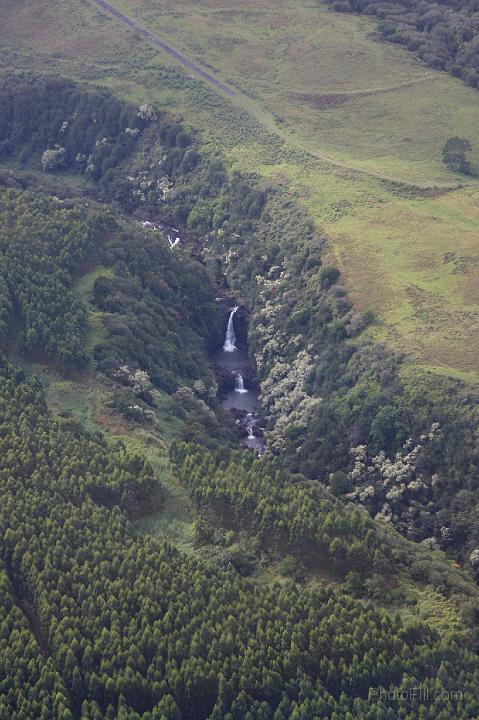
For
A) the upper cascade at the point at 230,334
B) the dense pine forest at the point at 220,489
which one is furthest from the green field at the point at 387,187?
the upper cascade at the point at 230,334

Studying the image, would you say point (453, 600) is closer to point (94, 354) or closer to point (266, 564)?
point (266, 564)

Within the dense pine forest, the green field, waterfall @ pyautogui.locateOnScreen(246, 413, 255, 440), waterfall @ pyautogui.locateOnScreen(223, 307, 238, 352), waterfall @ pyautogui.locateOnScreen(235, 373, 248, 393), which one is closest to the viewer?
the dense pine forest

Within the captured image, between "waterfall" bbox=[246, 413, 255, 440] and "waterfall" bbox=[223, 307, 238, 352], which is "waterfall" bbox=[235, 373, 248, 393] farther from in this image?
"waterfall" bbox=[223, 307, 238, 352]

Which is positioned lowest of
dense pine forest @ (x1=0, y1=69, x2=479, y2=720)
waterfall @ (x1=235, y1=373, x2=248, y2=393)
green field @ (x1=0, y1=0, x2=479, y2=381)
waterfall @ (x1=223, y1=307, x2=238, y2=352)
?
waterfall @ (x1=235, y1=373, x2=248, y2=393)

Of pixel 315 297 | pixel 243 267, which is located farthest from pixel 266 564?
pixel 243 267

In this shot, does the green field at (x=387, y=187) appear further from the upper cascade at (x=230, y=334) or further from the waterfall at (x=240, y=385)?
the waterfall at (x=240, y=385)

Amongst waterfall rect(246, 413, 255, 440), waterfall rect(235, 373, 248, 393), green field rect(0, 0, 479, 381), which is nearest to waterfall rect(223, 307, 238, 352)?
waterfall rect(235, 373, 248, 393)
